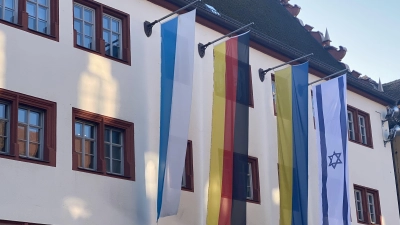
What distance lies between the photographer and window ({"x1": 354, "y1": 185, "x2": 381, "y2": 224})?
28.5 m

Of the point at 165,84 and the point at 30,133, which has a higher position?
the point at 165,84

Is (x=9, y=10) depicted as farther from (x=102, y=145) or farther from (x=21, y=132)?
(x=102, y=145)

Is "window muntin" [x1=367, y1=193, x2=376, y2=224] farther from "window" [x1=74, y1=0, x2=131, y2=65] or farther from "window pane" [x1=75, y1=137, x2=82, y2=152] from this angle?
"window pane" [x1=75, y1=137, x2=82, y2=152]

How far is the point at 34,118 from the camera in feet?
59.0

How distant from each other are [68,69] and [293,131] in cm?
709

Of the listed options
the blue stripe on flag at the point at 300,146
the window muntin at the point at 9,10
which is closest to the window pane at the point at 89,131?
the window muntin at the point at 9,10

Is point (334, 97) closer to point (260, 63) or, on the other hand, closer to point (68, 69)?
point (260, 63)

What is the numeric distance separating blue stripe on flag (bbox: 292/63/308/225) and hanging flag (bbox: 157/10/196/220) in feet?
13.4

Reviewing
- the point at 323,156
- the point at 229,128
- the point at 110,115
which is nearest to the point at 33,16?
the point at 110,115

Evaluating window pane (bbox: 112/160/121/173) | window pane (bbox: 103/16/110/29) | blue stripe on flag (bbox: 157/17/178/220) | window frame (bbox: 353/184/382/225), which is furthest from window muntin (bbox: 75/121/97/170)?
window frame (bbox: 353/184/382/225)

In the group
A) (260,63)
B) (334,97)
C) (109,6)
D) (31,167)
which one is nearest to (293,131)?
(334,97)

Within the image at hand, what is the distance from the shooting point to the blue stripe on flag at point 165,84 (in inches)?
746

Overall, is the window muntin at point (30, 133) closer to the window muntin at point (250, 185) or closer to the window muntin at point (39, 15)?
the window muntin at point (39, 15)

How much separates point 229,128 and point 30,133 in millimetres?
5252
